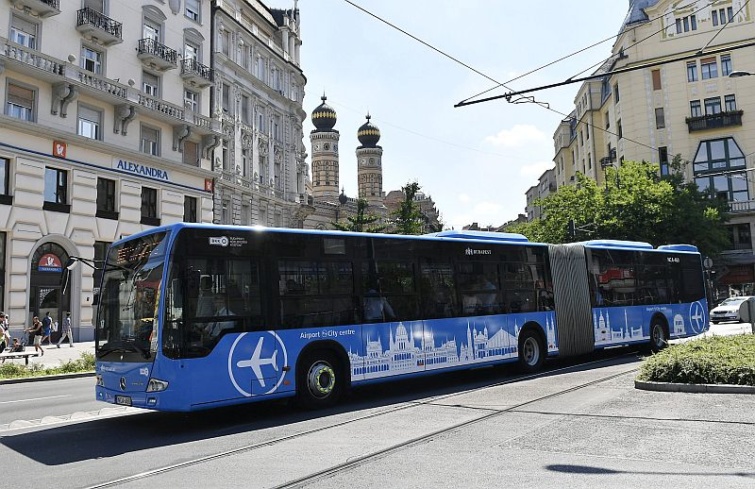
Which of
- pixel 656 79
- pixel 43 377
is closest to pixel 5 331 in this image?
pixel 43 377

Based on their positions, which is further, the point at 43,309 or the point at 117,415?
the point at 43,309

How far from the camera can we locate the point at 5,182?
25094 mm

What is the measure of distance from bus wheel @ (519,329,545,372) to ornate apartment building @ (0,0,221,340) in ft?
64.4

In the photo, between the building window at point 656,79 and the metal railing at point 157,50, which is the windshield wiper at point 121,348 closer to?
the metal railing at point 157,50

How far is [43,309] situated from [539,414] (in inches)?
961

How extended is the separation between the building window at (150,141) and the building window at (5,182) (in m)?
7.25

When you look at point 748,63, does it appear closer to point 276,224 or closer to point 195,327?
point 276,224

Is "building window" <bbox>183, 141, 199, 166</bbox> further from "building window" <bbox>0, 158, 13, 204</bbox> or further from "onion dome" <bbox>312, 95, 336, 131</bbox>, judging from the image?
"onion dome" <bbox>312, 95, 336, 131</bbox>

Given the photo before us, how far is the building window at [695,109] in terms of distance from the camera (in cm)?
5232

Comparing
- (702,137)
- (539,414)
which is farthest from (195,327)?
(702,137)

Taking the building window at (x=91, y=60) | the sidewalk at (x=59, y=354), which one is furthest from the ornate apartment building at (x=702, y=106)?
the sidewalk at (x=59, y=354)

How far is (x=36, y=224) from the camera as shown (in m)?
26.1

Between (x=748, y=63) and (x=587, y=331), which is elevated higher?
(x=748, y=63)

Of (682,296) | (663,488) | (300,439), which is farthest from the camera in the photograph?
(682,296)
